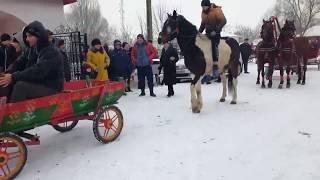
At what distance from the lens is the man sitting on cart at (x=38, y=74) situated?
6070 millimetres

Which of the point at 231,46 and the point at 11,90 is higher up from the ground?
the point at 231,46

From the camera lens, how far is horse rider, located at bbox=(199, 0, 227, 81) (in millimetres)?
A: 9742

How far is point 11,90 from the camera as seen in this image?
6488 mm

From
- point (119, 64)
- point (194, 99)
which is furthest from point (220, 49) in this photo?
point (119, 64)

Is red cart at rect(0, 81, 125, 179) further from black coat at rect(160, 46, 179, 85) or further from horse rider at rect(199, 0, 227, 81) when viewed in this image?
black coat at rect(160, 46, 179, 85)

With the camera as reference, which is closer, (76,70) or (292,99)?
(292,99)

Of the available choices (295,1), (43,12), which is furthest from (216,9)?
(295,1)

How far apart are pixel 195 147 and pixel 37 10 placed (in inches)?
406

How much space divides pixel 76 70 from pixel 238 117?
720 cm

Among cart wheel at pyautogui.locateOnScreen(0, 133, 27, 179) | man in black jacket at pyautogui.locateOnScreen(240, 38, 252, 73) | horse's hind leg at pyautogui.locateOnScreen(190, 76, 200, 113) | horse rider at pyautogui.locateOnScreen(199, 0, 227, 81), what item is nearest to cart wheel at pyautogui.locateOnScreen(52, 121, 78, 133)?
cart wheel at pyautogui.locateOnScreen(0, 133, 27, 179)

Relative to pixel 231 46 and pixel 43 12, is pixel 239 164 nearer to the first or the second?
pixel 231 46

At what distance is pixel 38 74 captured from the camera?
6.24 m

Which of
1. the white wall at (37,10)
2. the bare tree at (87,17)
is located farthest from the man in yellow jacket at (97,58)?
the bare tree at (87,17)

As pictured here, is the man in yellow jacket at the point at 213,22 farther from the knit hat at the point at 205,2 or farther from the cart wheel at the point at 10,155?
the cart wheel at the point at 10,155
